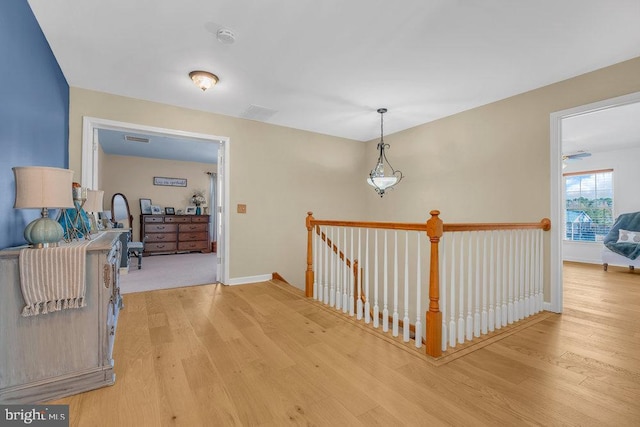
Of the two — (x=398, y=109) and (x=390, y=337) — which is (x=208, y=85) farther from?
(x=390, y=337)

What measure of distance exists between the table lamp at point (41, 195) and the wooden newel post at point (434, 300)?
7.49 ft

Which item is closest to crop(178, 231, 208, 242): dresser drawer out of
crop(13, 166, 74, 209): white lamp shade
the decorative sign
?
the decorative sign

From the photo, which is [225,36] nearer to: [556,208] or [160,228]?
[556,208]

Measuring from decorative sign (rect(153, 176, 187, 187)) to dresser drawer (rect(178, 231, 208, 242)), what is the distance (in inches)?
54.8

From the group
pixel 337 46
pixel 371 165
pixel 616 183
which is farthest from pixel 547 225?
pixel 616 183

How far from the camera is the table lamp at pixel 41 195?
150 centimetres

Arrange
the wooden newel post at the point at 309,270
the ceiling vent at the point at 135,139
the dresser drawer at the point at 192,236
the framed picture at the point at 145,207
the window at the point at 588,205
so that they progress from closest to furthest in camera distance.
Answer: the wooden newel post at the point at 309,270, the ceiling vent at the point at 135,139, the window at the point at 588,205, the framed picture at the point at 145,207, the dresser drawer at the point at 192,236

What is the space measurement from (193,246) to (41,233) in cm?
614

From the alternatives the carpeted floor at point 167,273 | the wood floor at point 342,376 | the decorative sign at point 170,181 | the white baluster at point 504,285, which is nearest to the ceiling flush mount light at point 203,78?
the wood floor at point 342,376

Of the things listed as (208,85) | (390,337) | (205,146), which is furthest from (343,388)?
(205,146)

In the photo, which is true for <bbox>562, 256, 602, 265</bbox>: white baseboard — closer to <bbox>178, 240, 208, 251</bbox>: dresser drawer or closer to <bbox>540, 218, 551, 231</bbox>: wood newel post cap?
<bbox>540, 218, 551, 231</bbox>: wood newel post cap

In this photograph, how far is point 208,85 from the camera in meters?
2.91

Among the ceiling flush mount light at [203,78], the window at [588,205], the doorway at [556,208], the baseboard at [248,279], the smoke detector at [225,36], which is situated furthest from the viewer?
the window at [588,205]

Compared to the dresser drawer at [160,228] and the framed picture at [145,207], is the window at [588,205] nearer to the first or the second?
the dresser drawer at [160,228]
